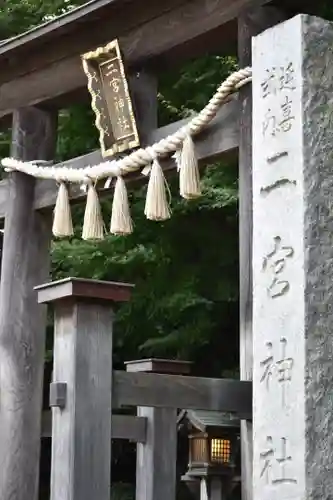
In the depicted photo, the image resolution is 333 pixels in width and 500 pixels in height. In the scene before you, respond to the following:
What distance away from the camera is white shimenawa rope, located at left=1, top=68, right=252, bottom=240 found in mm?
4562

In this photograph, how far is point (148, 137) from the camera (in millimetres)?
5094

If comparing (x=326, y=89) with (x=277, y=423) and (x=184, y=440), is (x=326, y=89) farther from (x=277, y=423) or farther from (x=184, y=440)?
(x=184, y=440)

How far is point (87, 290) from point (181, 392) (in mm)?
600

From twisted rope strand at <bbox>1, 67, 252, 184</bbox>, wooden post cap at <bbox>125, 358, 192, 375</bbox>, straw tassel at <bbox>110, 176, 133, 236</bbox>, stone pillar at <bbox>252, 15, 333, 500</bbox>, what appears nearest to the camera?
stone pillar at <bbox>252, 15, 333, 500</bbox>

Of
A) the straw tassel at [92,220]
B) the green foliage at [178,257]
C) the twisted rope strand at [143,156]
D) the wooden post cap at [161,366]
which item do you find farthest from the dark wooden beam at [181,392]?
the green foliage at [178,257]

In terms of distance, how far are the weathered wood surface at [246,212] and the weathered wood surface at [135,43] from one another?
10cm

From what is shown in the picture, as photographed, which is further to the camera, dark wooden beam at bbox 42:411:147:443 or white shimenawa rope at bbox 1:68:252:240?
dark wooden beam at bbox 42:411:147:443

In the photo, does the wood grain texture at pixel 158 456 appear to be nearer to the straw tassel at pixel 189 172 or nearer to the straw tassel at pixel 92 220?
Result: the straw tassel at pixel 92 220

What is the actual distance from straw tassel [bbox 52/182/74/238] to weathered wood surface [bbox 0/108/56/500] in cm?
41

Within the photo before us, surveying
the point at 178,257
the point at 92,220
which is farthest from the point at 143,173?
the point at 178,257

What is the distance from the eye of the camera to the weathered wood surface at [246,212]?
4105 millimetres

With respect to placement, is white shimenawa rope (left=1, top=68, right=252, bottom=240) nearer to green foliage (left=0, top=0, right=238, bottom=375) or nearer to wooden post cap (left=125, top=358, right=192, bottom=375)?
wooden post cap (left=125, top=358, right=192, bottom=375)

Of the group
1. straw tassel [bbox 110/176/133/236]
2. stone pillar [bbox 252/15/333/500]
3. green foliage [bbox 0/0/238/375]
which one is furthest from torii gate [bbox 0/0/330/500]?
green foliage [bbox 0/0/238/375]

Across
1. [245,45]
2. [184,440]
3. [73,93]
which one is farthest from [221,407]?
[184,440]
